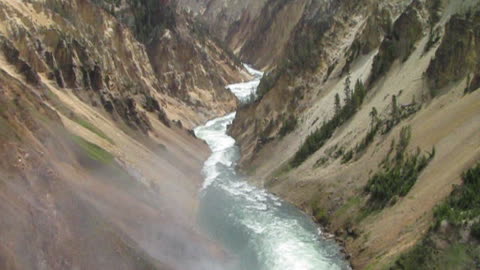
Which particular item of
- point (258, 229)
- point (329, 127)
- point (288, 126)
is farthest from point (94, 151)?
point (288, 126)

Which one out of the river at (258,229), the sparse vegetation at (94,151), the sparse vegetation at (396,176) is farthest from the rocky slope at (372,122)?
the sparse vegetation at (94,151)

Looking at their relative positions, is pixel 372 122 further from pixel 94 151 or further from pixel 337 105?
pixel 94 151

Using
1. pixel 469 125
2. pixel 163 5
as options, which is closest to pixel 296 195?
pixel 469 125

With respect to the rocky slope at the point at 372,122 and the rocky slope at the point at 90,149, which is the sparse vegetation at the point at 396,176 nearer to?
the rocky slope at the point at 372,122

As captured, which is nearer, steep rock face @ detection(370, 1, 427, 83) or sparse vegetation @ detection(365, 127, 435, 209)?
sparse vegetation @ detection(365, 127, 435, 209)

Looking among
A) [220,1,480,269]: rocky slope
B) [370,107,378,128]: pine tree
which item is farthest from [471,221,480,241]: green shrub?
[370,107,378,128]: pine tree

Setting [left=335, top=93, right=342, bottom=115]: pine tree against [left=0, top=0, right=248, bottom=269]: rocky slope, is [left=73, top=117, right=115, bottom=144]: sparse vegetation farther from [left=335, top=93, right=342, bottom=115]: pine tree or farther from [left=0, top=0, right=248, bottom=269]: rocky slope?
[left=335, top=93, right=342, bottom=115]: pine tree

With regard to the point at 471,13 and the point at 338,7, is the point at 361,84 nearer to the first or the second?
the point at 471,13
